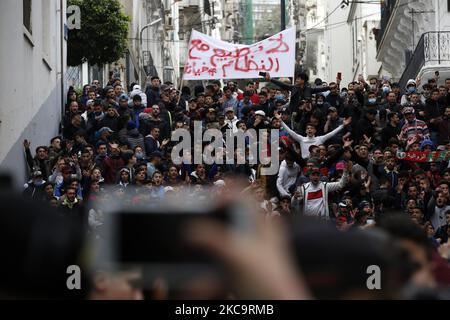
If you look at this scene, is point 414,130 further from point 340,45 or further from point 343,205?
point 340,45

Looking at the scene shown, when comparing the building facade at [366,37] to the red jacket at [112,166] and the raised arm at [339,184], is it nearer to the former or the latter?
the red jacket at [112,166]

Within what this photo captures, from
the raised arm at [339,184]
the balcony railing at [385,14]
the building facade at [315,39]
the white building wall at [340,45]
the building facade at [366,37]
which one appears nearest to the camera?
the raised arm at [339,184]

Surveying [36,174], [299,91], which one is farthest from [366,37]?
[36,174]

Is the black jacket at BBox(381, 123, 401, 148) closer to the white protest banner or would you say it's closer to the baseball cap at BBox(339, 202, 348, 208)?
the white protest banner

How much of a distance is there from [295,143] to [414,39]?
24786 mm

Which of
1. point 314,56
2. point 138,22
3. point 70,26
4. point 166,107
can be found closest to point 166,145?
point 166,107

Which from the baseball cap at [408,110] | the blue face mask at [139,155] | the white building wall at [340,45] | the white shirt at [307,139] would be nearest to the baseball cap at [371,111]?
the baseball cap at [408,110]

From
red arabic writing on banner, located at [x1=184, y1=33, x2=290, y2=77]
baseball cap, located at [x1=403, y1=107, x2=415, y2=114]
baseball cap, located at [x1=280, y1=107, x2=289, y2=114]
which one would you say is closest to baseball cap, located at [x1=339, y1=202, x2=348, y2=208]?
baseball cap, located at [x1=403, y1=107, x2=415, y2=114]

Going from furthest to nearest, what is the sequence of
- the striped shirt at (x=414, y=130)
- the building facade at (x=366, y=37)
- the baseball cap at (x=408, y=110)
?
the building facade at (x=366, y=37)
the baseball cap at (x=408, y=110)
the striped shirt at (x=414, y=130)

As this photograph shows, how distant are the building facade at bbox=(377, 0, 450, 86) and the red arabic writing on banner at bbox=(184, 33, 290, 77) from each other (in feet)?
33.5

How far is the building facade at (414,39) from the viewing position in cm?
3322

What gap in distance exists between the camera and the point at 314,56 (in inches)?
→ 3688

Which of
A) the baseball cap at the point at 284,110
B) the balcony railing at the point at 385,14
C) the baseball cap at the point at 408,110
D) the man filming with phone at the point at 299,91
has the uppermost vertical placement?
the balcony railing at the point at 385,14

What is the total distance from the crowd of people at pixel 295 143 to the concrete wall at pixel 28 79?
428mm
